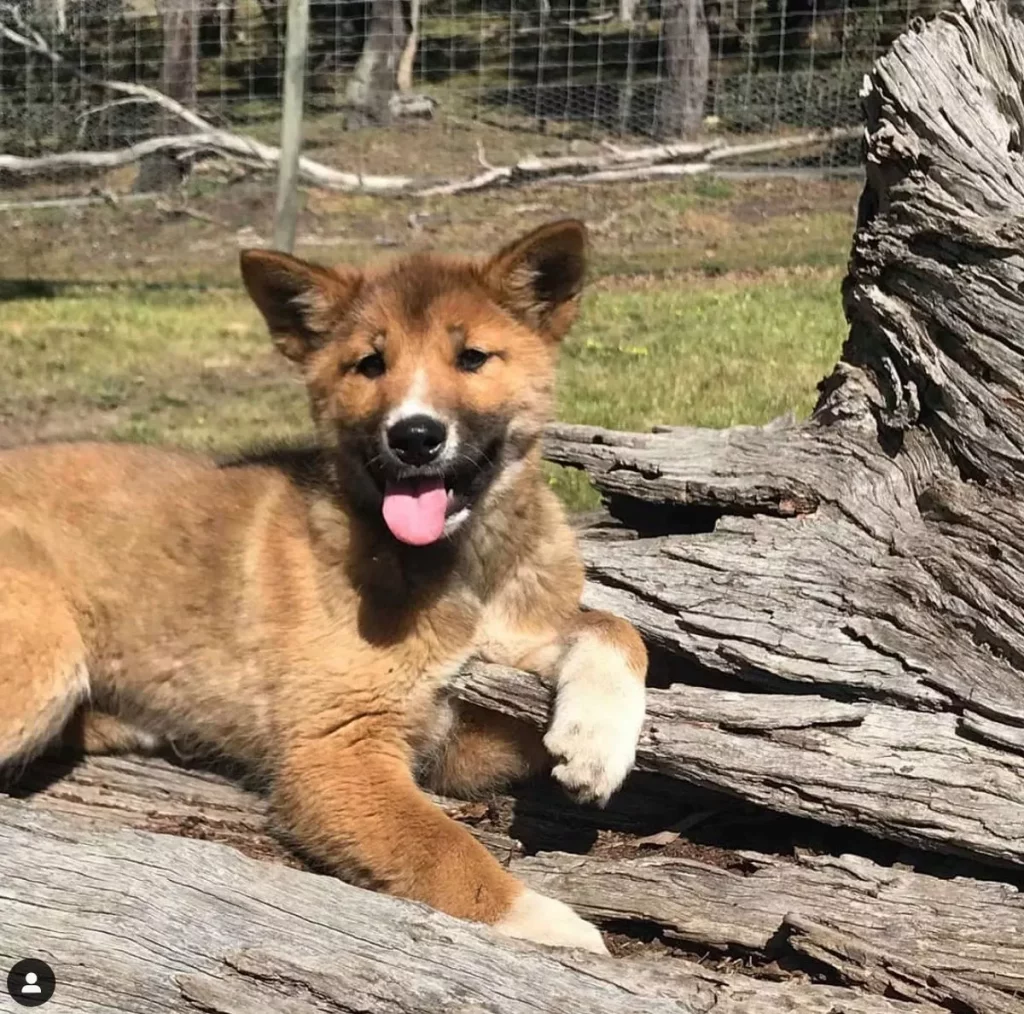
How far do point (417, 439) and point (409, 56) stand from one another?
43.6ft

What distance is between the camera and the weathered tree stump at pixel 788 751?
113 inches

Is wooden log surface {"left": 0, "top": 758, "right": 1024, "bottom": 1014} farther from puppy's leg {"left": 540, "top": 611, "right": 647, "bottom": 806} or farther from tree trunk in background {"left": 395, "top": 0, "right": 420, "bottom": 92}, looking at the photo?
tree trunk in background {"left": 395, "top": 0, "right": 420, "bottom": 92}

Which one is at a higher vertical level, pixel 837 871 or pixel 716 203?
pixel 716 203

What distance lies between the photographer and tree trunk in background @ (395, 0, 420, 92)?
15641mm

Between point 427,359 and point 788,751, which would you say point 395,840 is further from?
point 427,359

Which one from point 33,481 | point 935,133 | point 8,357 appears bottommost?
point 8,357

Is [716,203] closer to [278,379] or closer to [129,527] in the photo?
[278,379]

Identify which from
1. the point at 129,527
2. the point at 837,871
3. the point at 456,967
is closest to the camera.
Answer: the point at 456,967

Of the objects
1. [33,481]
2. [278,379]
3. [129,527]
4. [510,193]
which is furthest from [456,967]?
[510,193]

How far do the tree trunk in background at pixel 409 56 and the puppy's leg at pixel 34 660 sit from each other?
12739mm

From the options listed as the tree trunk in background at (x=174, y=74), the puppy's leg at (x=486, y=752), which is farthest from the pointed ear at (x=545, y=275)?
the tree trunk in background at (x=174, y=74)

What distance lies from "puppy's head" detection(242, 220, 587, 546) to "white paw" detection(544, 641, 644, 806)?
595 millimetres

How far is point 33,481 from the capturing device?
4238mm

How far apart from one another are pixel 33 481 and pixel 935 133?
3038mm
